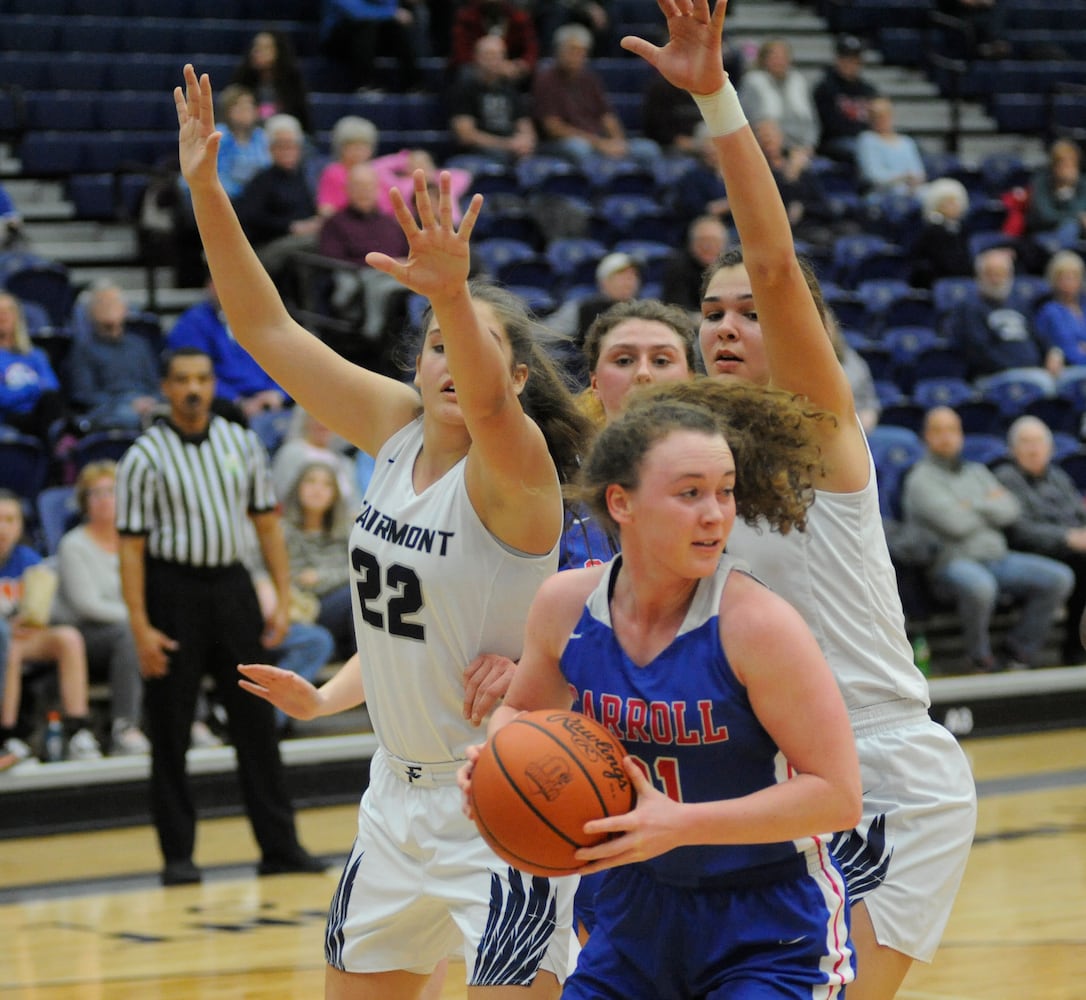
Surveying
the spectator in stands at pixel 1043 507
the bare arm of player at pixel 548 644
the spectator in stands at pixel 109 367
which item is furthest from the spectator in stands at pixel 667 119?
the bare arm of player at pixel 548 644

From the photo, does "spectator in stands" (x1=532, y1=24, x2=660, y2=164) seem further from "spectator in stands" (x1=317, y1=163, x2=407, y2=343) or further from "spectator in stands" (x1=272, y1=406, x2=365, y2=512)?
"spectator in stands" (x1=272, y1=406, x2=365, y2=512)

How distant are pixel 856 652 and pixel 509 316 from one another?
0.89 meters

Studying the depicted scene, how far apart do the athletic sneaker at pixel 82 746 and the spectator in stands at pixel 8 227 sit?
3488 millimetres

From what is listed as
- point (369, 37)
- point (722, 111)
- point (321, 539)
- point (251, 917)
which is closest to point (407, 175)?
point (369, 37)

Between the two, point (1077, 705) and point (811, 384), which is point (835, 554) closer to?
point (811, 384)

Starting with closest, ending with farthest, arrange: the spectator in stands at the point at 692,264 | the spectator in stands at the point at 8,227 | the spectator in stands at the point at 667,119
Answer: the spectator in stands at the point at 8,227, the spectator in stands at the point at 692,264, the spectator in stands at the point at 667,119

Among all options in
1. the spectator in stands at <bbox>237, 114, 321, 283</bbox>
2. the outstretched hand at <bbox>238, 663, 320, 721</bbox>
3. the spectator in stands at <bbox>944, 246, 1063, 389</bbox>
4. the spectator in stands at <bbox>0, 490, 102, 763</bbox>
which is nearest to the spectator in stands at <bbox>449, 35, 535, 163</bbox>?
the spectator in stands at <bbox>237, 114, 321, 283</bbox>

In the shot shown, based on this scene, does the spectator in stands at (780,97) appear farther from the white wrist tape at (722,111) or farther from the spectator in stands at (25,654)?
the white wrist tape at (722,111)

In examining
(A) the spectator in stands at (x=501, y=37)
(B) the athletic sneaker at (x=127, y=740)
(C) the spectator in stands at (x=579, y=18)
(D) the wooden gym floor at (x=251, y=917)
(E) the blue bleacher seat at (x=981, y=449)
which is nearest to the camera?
(D) the wooden gym floor at (x=251, y=917)

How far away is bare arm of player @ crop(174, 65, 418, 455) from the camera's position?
363 centimetres

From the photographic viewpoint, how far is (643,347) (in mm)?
3756

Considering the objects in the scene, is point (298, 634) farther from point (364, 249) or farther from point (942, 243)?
point (942, 243)

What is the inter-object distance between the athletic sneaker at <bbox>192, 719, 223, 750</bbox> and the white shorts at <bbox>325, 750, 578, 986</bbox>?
4.70m

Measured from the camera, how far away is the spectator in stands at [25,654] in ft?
24.4
